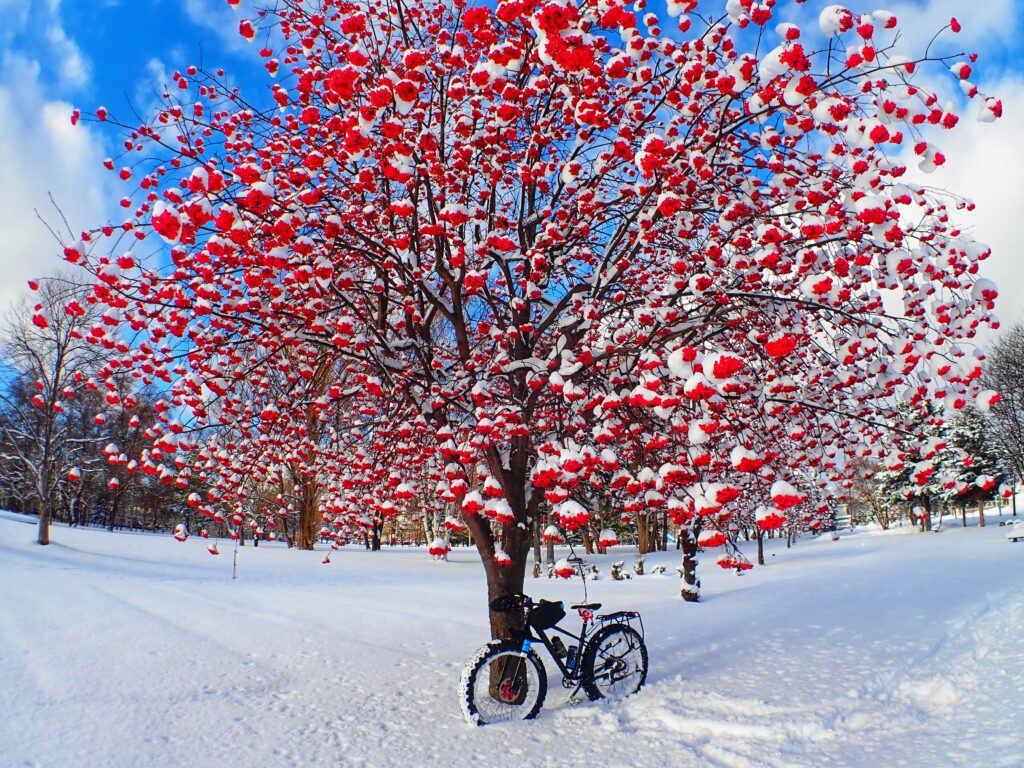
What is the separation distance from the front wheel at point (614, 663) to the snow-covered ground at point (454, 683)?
17 cm

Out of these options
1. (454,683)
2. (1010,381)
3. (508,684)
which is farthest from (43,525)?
(1010,381)

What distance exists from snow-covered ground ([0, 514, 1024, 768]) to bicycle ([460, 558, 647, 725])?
0.20m

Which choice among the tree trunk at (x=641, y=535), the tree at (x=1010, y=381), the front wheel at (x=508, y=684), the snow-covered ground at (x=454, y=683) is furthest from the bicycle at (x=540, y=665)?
the tree trunk at (x=641, y=535)

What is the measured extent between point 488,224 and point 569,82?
Answer: 2.11 m

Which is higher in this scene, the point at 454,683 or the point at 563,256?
the point at 563,256

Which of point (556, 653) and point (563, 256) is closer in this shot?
point (556, 653)

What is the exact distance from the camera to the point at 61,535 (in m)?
24.7

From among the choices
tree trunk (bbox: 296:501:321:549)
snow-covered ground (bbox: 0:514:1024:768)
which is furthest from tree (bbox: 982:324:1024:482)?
tree trunk (bbox: 296:501:321:549)

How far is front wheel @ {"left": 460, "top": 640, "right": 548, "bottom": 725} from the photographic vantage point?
518 centimetres

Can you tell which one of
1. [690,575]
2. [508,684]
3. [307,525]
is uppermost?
[508,684]

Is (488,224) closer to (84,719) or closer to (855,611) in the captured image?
(84,719)

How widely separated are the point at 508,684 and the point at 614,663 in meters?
1.22

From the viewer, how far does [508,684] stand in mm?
5340

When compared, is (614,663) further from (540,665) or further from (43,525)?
(43,525)
